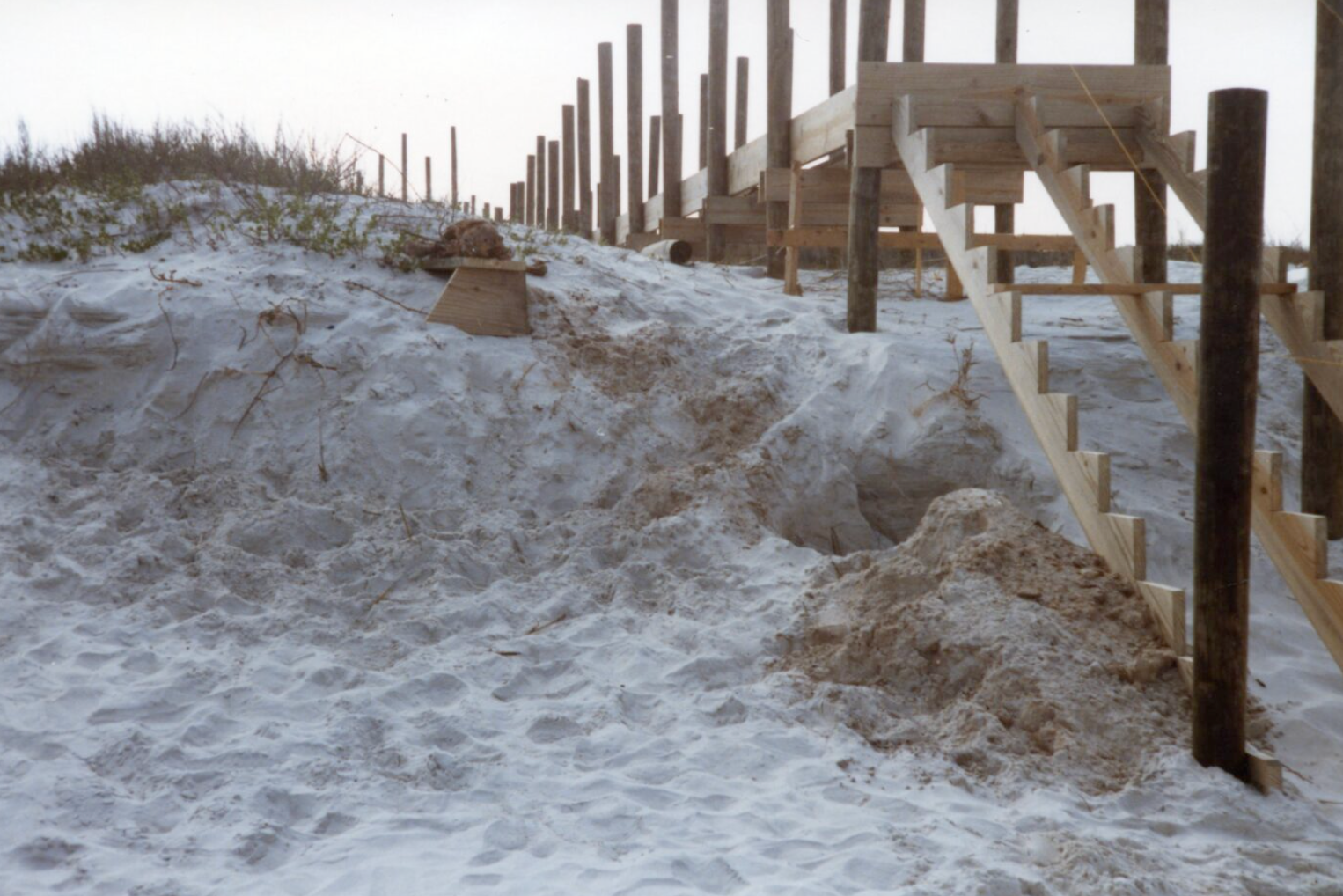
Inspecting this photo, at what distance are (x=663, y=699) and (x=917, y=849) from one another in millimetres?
1334

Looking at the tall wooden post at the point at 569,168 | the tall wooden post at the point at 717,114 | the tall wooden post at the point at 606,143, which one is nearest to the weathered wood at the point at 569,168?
the tall wooden post at the point at 569,168

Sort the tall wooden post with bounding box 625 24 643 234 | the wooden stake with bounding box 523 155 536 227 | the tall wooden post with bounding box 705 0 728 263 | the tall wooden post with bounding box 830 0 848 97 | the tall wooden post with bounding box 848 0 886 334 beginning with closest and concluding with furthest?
1. the tall wooden post with bounding box 848 0 886 334
2. the tall wooden post with bounding box 705 0 728 263
3. the tall wooden post with bounding box 830 0 848 97
4. the tall wooden post with bounding box 625 24 643 234
5. the wooden stake with bounding box 523 155 536 227

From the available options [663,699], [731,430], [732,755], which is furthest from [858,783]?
[731,430]

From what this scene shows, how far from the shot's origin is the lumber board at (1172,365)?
175 inches

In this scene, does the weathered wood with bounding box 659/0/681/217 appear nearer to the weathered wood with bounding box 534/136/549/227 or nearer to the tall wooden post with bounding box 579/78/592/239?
the tall wooden post with bounding box 579/78/592/239

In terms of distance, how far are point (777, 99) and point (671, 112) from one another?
4439mm

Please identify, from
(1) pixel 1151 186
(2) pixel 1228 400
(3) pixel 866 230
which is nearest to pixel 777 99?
(3) pixel 866 230

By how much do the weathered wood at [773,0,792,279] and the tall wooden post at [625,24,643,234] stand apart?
638 cm

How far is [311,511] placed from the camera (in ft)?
19.7

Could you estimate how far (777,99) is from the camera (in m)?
11.1

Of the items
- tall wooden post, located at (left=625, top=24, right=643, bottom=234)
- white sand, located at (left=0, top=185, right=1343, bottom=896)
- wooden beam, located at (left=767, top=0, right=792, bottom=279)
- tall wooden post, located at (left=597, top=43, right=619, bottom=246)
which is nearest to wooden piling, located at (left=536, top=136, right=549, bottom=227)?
tall wooden post, located at (left=597, top=43, right=619, bottom=246)

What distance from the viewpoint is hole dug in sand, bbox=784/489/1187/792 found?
14.6 ft

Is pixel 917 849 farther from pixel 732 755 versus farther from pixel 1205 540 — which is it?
pixel 1205 540

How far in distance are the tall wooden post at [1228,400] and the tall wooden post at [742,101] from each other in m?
13.1
